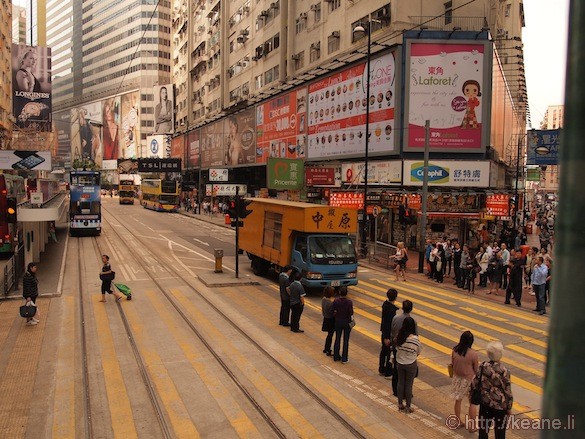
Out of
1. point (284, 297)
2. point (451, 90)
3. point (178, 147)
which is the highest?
point (178, 147)

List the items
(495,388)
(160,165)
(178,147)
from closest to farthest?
(495,388) → (160,165) → (178,147)

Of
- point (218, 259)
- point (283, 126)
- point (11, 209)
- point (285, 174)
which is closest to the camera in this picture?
point (11, 209)

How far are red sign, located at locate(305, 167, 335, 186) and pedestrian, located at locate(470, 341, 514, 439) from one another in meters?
33.7

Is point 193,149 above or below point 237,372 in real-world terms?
above

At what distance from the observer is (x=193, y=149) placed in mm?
87250

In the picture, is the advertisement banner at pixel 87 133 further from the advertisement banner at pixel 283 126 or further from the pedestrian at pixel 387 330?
the pedestrian at pixel 387 330

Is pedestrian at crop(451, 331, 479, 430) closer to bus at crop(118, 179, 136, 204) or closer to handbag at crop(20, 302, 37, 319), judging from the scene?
handbag at crop(20, 302, 37, 319)

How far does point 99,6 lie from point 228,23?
9907 centimetres

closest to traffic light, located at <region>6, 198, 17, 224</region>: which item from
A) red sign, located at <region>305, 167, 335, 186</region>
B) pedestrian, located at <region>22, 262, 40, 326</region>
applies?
pedestrian, located at <region>22, 262, 40, 326</region>

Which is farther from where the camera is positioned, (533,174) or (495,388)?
(533,174)

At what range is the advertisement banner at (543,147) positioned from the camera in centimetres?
2238

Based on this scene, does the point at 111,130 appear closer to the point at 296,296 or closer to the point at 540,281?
the point at 296,296

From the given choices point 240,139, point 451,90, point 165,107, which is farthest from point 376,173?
point 165,107

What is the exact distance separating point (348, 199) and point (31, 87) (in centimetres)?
5277
